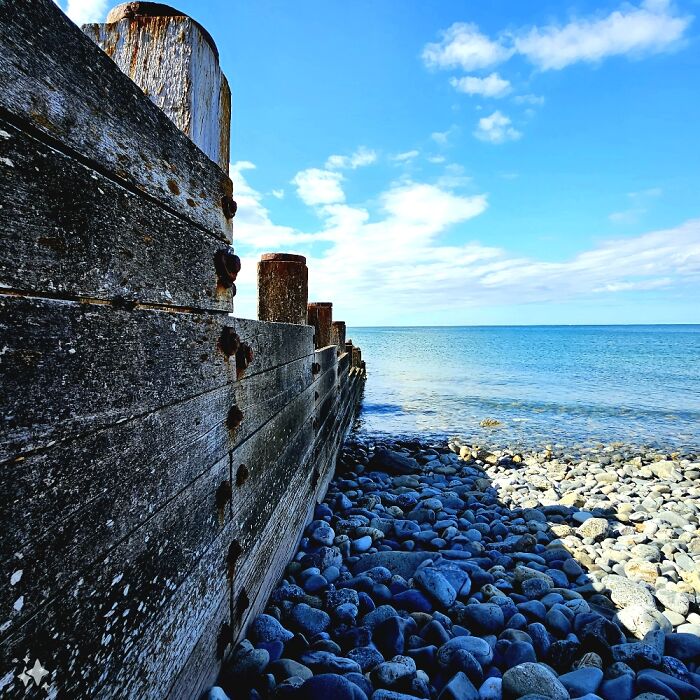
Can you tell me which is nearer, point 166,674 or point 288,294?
point 166,674

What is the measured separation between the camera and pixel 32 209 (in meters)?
0.97

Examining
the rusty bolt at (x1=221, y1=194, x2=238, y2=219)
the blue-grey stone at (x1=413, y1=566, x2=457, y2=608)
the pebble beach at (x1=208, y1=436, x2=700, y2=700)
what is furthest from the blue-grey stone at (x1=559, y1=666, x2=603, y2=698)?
the rusty bolt at (x1=221, y1=194, x2=238, y2=219)

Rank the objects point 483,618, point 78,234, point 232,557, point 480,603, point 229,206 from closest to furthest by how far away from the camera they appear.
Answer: point 78,234, point 229,206, point 232,557, point 483,618, point 480,603

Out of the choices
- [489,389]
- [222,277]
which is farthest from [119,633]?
[489,389]

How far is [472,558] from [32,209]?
176 inches

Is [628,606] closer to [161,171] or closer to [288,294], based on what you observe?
[288,294]

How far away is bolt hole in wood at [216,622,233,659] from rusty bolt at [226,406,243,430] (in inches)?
37.2

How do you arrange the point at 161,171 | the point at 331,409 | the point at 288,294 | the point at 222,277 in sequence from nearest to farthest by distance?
1. the point at 161,171
2. the point at 222,277
3. the point at 288,294
4. the point at 331,409

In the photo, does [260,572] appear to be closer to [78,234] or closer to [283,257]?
[78,234]

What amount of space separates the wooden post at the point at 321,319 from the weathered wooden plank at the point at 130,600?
4.01 m

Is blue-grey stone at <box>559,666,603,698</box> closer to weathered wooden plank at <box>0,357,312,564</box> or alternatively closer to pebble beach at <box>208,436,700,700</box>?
pebble beach at <box>208,436,700,700</box>

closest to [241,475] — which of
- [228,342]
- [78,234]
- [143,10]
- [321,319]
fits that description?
[228,342]

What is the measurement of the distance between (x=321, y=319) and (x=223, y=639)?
455 cm

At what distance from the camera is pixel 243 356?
2.37 m
